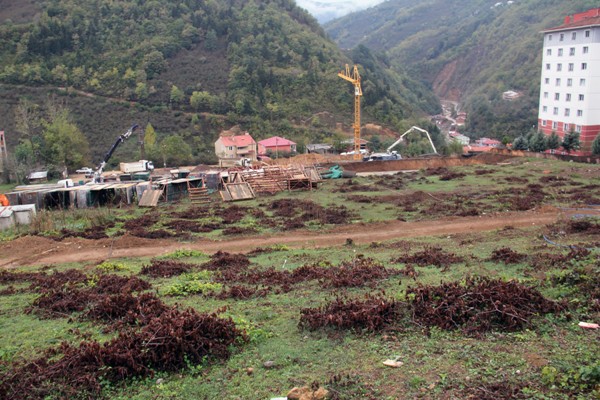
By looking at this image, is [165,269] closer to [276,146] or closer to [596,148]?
[596,148]

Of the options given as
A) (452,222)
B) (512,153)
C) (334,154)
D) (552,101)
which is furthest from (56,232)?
(552,101)

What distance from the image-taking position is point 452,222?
19.9 m

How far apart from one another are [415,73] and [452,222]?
12254 cm

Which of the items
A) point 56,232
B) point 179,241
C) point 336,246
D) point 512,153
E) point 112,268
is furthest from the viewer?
point 512,153

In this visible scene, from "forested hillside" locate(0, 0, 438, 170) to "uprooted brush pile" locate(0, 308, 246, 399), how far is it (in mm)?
52024

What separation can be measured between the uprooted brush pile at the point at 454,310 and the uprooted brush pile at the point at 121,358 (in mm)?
1597

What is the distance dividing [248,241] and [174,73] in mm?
62206

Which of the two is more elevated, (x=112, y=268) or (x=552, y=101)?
(x=552, y=101)

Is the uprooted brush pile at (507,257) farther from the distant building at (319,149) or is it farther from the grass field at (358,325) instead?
the distant building at (319,149)

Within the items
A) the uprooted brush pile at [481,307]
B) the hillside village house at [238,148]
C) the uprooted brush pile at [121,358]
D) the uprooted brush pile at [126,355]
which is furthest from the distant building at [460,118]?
the uprooted brush pile at [121,358]

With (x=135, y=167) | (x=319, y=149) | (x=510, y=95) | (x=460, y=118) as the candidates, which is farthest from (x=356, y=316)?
(x=460, y=118)

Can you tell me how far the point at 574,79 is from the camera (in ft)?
161

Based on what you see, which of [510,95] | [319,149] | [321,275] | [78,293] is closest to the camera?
[78,293]

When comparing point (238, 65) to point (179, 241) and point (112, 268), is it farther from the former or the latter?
point (112, 268)
